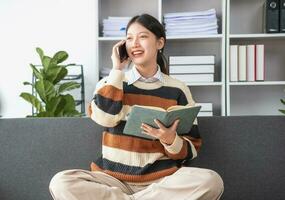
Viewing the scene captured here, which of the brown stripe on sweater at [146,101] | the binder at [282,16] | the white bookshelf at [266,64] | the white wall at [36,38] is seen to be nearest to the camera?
the brown stripe on sweater at [146,101]

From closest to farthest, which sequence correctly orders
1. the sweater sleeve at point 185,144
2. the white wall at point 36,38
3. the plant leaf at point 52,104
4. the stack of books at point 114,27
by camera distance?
the sweater sleeve at point 185,144, the plant leaf at point 52,104, the stack of books at point 114,27, the white wall at point 36,38

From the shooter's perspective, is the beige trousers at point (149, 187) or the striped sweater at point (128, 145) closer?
the beige trousers at point (149, 187)

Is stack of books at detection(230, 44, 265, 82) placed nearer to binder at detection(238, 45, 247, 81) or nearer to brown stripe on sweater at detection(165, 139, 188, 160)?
binder at detection(238, 45, 247, 81)

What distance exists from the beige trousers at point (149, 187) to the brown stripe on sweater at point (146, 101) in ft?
0.92

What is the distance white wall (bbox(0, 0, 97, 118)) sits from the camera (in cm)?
284

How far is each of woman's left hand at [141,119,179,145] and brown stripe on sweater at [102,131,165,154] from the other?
0.11 meters

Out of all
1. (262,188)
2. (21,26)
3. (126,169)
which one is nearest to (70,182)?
(126,169)

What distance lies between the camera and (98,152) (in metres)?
1.58

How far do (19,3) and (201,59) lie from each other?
1.54 meters

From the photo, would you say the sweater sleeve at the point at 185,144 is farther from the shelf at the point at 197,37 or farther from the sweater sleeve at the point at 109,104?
the shelf at the point at 197,37

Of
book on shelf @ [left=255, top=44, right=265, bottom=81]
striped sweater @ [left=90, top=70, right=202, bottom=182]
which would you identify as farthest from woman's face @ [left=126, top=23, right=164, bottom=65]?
book on shelf @ [left=255, top=44, right=265, bottom=81]

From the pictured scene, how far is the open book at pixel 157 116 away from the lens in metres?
1.21

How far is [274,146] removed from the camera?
1.55 meters

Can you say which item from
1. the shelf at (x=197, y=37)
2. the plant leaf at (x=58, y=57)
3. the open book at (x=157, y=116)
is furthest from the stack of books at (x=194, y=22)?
the open book at (x=157, y=116)
